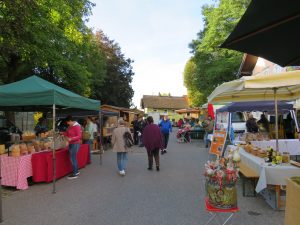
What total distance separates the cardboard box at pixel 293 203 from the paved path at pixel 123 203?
1736 mm

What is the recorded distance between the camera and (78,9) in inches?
857

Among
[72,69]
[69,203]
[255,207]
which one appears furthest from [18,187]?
[72,69]

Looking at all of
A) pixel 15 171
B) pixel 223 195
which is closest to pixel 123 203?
pixel 223 195

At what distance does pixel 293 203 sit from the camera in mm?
3660

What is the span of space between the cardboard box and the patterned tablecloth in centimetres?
654

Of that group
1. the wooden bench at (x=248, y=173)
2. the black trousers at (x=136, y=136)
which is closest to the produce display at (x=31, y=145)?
the wooden bench at (x=248, y=173)

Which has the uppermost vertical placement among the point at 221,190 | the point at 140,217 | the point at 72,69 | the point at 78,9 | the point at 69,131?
the point at 78,9

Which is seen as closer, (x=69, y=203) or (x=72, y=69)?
(x=69, y=203)

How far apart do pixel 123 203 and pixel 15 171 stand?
10.6 ft

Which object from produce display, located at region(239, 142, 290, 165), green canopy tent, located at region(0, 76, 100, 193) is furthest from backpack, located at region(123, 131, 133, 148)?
produce display, located at region(239, 142, 290, 165)

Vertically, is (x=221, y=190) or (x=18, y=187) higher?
(x=221, y=190)

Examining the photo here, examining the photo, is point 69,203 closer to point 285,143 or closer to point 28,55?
point 285,143

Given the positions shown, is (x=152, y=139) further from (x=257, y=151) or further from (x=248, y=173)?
(x=248, y=173)

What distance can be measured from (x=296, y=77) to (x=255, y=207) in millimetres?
2596
